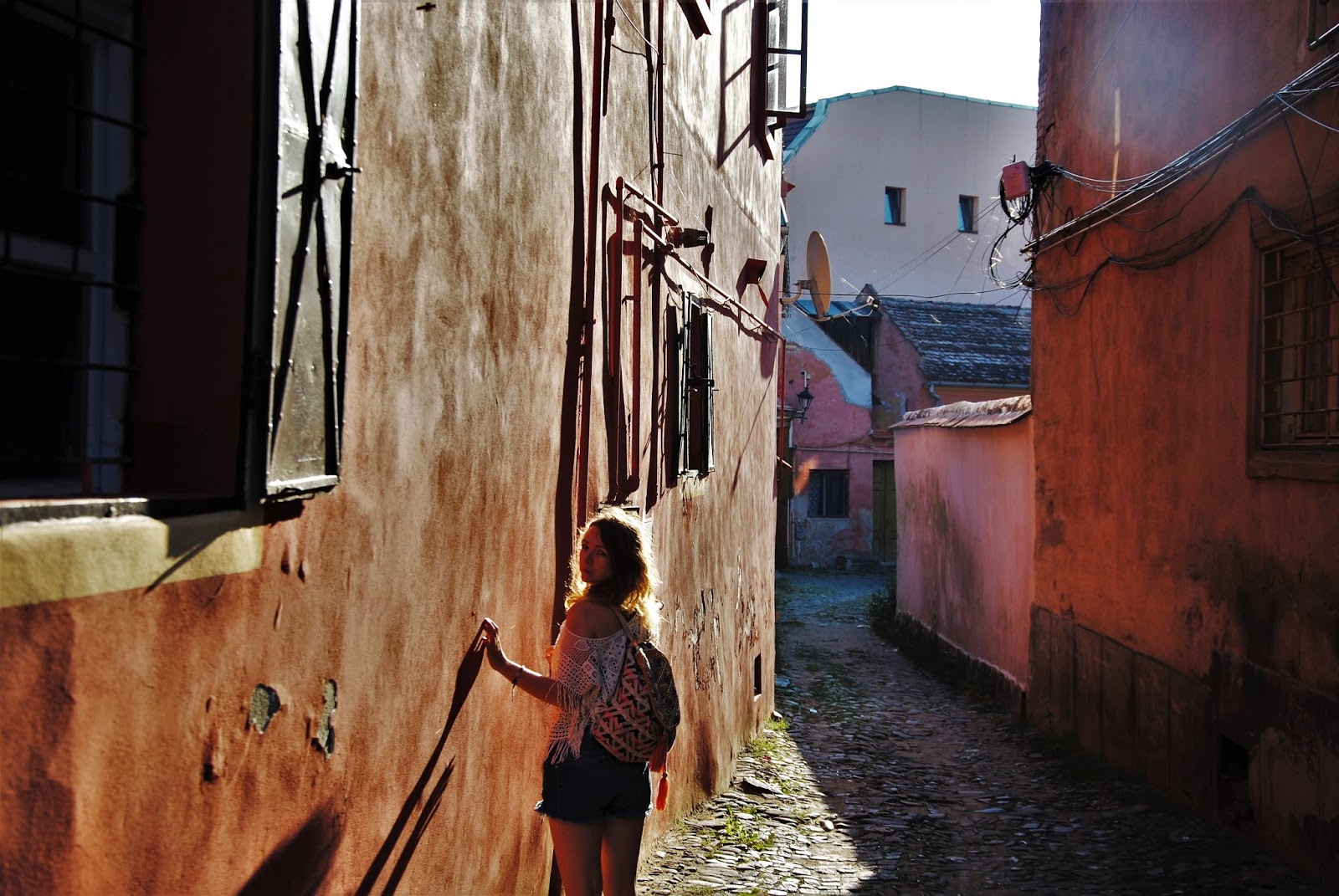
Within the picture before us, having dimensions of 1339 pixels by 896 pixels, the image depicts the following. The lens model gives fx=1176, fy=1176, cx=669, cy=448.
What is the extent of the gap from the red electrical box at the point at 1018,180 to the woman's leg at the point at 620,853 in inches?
330

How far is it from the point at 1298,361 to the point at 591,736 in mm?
4822

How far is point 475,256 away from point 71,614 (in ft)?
6.39

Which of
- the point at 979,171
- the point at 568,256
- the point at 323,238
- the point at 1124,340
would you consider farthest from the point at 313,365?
the point at 979,171

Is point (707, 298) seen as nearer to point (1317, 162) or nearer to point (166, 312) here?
point (1317, 162)

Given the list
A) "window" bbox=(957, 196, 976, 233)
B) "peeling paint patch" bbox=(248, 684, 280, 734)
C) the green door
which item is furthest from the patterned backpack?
"window" bbox=(957, 196, 976, 233)

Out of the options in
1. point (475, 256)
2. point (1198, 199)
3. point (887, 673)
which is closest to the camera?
point (475, 256)

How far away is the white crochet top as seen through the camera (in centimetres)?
364

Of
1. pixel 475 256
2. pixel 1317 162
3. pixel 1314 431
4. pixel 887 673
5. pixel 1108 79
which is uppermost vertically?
pixel 1108 79

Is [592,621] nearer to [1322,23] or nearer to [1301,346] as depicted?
[1301,346]

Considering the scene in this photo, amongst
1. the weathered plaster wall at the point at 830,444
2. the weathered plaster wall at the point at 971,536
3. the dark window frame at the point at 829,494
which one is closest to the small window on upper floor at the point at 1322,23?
the weathered plaster wall at the point at 971,536

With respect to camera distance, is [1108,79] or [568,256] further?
[1108,79]

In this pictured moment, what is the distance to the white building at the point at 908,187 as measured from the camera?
3180 centimetres

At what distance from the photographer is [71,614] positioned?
1.80 metres

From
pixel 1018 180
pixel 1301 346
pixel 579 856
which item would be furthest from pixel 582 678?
pixel 1018 180
